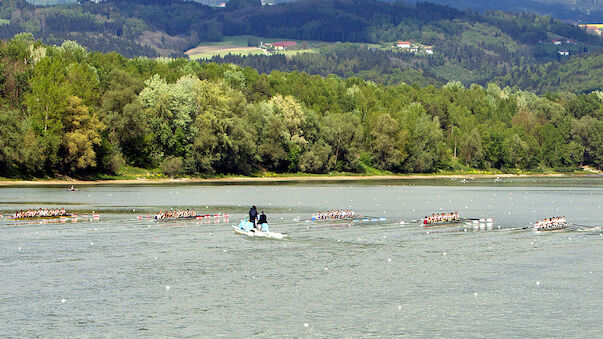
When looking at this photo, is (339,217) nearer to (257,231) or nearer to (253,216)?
(253,216)

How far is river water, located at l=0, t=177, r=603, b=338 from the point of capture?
4016cm

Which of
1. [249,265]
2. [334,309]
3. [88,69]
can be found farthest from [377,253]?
[88,69]

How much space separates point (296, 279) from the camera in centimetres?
5047

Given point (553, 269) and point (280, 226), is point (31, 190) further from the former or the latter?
point (553, 269)

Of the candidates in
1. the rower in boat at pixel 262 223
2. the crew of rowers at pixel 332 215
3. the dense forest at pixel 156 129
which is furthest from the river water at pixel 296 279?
the dense forest at pixel 156 129

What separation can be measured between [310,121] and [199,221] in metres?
98.6

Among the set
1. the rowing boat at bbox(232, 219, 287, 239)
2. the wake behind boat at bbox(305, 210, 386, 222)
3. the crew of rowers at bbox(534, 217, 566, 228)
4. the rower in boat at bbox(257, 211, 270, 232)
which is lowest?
the wake behind boat at bbox(305, 210, 386, 222)

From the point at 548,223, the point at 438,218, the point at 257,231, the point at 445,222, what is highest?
the point at 257,231

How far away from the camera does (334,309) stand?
4350 cm

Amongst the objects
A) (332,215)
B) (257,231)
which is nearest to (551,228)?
(332,215)

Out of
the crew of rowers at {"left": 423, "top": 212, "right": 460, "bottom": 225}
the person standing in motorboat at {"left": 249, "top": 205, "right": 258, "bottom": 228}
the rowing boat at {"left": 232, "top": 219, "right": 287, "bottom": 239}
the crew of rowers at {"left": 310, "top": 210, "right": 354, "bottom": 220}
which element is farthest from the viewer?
the crew of rowers at {"left": 310, "top": 210, "right": 354, "bottom": 220}

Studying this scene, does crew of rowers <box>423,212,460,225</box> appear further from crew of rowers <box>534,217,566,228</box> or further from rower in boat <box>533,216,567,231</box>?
crew of rowers <box>534,217,566,228</box>

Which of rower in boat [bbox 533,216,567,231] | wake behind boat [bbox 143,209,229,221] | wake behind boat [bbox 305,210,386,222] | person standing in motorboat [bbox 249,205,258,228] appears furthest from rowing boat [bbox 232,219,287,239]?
rower in boat [bbox 533,216,567,231]

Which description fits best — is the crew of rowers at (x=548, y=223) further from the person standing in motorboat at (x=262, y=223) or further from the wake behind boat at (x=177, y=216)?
the wake behind boat at (x=177, y=216)
